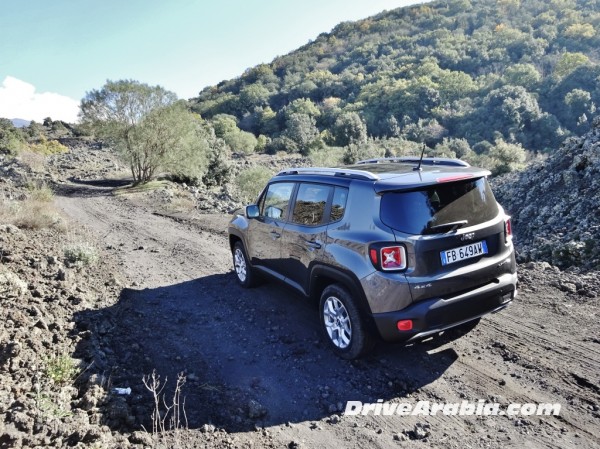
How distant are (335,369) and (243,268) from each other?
2776mm

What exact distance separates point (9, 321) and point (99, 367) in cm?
127

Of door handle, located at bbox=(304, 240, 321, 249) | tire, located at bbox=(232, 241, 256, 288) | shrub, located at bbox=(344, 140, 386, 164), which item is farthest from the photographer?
shrub, located at bbox=(344, 140, 386, 164)

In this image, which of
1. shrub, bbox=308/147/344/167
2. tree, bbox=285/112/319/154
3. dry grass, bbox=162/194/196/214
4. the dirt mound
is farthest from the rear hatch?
tree, bbox=285/112/319/154

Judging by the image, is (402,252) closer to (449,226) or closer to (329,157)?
(449,226)

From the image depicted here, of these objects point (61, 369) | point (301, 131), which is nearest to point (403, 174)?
point (61, 369)

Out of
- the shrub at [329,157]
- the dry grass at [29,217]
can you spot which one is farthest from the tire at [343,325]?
the shrub at [329,157]

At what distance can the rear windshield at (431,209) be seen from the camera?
3.51m

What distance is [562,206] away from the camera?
8.75 metres

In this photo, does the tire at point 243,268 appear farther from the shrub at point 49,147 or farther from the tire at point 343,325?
the shrub at point 49,147

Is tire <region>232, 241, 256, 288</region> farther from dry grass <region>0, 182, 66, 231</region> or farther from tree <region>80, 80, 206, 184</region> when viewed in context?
tree <region>80, 80, 206, 184</region>

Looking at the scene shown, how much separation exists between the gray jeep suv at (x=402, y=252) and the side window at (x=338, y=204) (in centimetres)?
1

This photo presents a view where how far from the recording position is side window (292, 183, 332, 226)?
4.30m

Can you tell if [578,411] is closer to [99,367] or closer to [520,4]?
[99,367]

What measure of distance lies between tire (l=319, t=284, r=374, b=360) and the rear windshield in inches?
35.7
